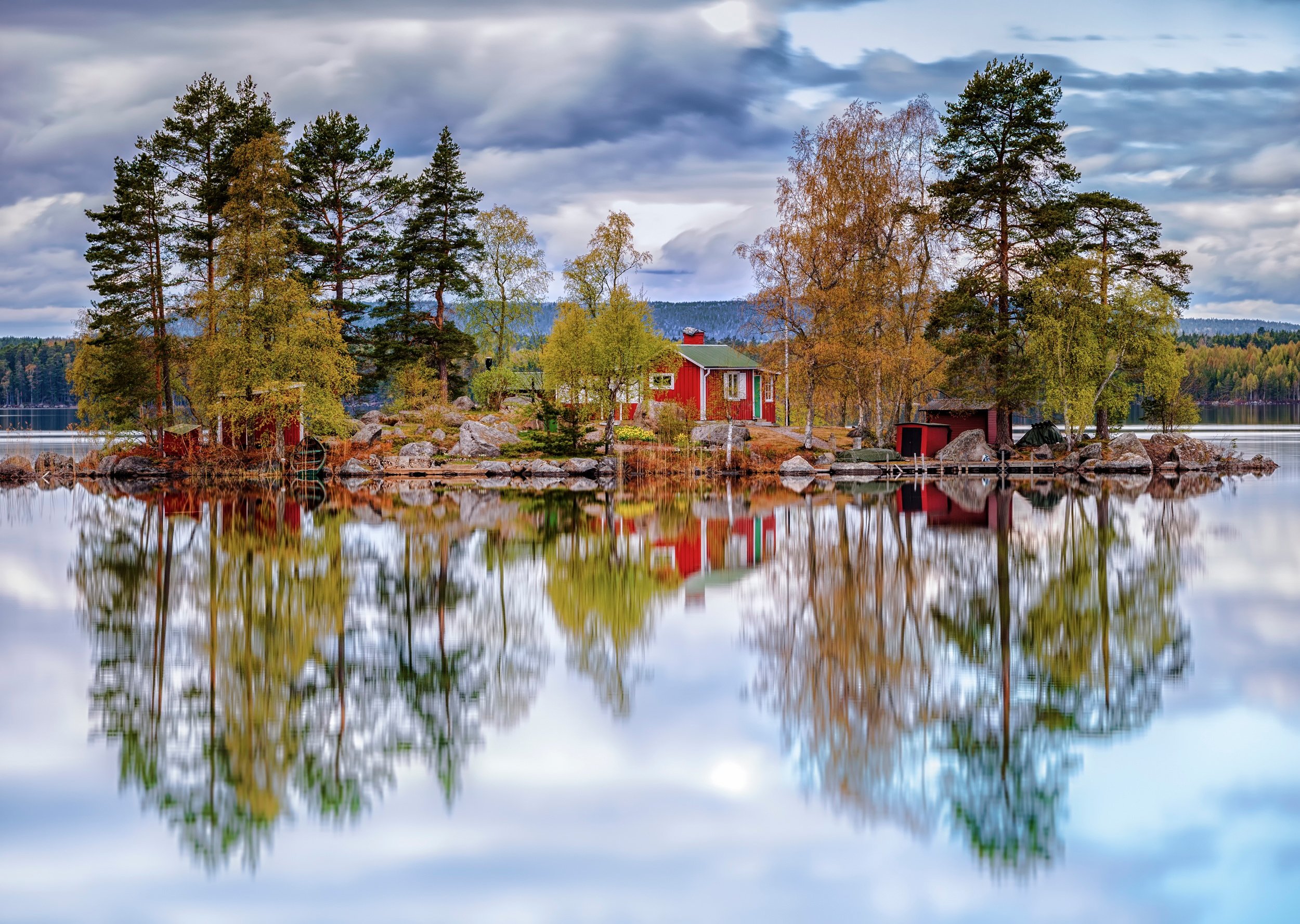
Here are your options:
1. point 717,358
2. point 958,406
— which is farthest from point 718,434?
point 717,358

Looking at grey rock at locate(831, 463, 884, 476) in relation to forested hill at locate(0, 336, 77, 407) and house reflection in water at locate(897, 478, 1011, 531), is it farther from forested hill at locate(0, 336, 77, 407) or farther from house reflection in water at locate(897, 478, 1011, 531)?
forested hill at locate(0, 336, 77, 407)

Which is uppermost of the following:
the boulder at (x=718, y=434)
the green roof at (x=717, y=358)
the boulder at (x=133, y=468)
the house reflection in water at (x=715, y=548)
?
the green roof at (x=717, y=358)

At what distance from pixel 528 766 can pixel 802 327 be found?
39107mm

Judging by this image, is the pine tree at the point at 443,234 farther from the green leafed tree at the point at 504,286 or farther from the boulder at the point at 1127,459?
the boulder at the point at 1127,459

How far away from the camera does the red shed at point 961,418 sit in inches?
1845

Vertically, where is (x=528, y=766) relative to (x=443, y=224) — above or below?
below

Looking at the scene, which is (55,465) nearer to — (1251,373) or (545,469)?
(545,469)

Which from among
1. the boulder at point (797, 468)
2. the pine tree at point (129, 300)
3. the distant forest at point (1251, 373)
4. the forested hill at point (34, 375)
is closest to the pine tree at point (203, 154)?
the pine tree at point (129, 300)

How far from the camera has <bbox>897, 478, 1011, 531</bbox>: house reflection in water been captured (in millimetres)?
26797

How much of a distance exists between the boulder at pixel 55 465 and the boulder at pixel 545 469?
64.2ft

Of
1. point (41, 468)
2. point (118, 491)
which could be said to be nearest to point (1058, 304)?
point (118, 491)

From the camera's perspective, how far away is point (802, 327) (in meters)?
46.7

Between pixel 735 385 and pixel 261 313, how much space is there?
2567 centimetres

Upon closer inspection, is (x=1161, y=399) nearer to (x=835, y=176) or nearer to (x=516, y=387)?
(x=835, y=176)
